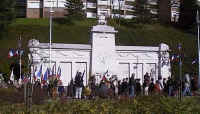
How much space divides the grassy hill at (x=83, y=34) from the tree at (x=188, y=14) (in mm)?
3599

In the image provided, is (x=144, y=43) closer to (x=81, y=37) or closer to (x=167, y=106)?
(x=81, y=37)

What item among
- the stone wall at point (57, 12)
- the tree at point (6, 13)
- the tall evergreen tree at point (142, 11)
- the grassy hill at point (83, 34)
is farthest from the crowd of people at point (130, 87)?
the stone wall at point (57, 12)

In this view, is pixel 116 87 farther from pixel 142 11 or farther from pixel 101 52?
pixel 142 11

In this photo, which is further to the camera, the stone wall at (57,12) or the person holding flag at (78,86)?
the stone wall at (57,12)

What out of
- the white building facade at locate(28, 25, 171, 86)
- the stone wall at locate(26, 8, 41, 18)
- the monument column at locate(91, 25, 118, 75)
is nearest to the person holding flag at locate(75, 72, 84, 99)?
the white building facade at locate(28, 25, 171, 86)

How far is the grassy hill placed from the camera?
118ft

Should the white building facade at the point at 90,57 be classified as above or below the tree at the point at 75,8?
below

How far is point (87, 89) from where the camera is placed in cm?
1839

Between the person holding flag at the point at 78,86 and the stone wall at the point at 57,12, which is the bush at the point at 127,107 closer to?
the person holding flag at the point at 78,86

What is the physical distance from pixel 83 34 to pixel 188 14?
16.8 m

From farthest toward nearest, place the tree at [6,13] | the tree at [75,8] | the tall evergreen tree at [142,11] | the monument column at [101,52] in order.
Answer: the tall evergreen tree at [142,11], the tree at [75,8], the tree at [6,13], the monument column at [101,52]

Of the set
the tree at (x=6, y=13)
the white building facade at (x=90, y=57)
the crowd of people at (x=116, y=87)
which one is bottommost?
the crowd of people at (x=116, y=87)

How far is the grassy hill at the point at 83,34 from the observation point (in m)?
36.1

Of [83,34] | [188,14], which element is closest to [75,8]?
[83,34]
